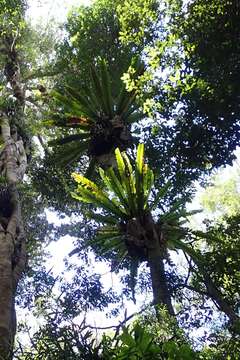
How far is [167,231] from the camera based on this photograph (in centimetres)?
737

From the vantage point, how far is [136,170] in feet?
23.4

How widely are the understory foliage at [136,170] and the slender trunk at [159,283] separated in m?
0.02

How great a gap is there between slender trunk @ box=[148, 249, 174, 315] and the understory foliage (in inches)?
0.7

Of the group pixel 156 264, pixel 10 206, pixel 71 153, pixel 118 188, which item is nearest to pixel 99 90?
pixel 71 153

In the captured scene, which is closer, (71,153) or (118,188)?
(118,188)

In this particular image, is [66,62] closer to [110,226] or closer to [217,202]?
[110,226]

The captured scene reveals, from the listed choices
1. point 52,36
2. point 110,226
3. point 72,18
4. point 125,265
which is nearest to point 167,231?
point 110,226

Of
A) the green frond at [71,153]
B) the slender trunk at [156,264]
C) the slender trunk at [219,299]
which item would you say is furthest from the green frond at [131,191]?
the green frond at [71,153]

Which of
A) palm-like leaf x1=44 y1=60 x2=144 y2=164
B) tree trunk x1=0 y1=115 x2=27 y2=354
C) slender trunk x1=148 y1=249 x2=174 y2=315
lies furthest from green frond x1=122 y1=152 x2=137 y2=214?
tree trunk x1=0 y1=115 x2=27 y2=354

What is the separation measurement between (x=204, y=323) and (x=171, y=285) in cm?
140

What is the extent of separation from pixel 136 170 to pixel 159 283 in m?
1.92

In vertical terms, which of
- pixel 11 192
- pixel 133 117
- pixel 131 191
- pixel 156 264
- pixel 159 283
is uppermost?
pixel 133 117

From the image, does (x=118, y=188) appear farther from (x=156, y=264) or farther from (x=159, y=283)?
(x=159, y=283)

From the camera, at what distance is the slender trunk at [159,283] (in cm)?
604
